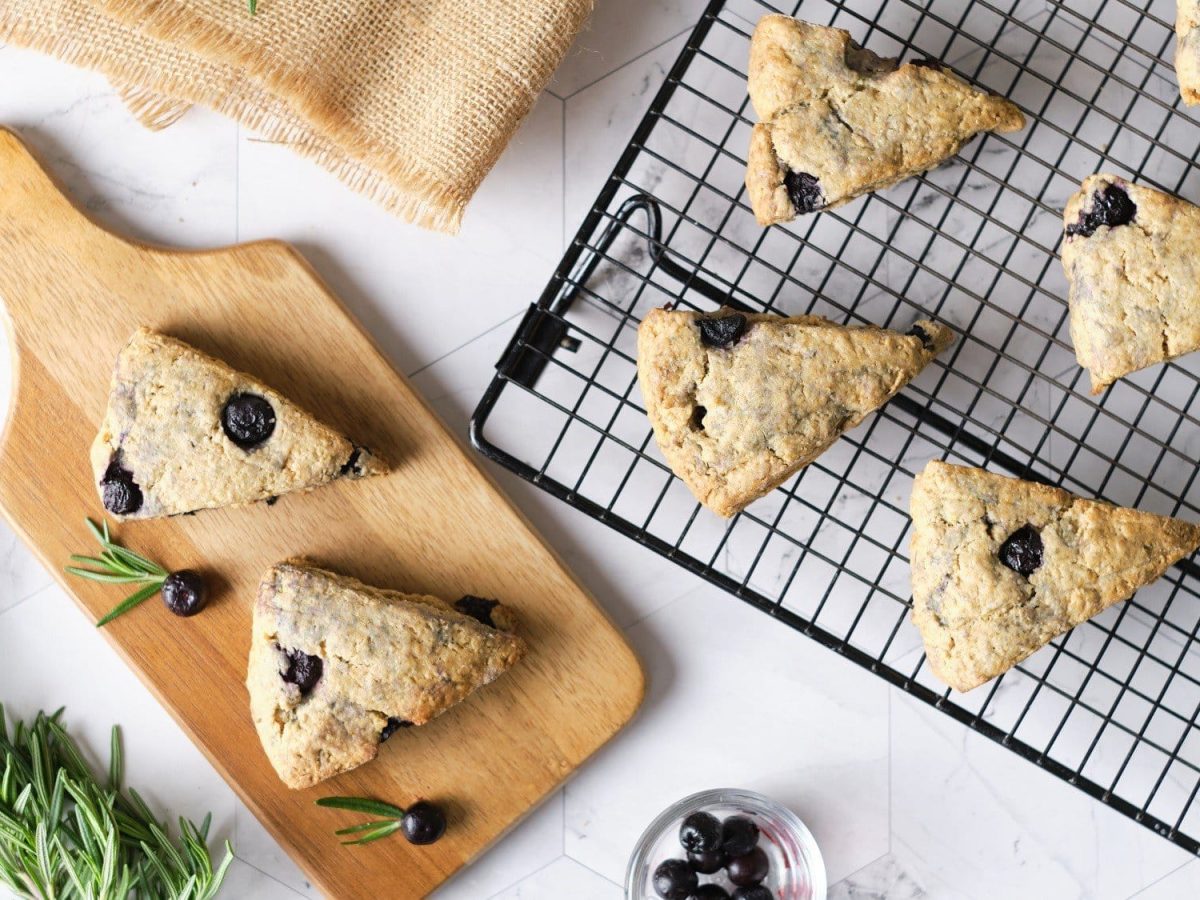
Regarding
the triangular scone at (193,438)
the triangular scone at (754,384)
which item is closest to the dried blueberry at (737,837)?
the triangular scone at (754,384)

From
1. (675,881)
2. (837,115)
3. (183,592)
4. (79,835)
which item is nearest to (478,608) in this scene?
(183,592)

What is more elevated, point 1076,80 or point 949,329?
point 1076,80

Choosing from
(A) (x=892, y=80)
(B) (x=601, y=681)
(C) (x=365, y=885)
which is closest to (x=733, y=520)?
(B) (x=601, y=681)

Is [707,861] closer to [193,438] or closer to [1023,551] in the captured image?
[1023,551]

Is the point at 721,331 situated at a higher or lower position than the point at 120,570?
higher

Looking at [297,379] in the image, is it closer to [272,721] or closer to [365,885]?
[272,721]

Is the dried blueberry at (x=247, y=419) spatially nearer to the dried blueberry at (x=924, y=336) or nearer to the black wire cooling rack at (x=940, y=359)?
the black wire cooling rack at (x=940, y=359)
